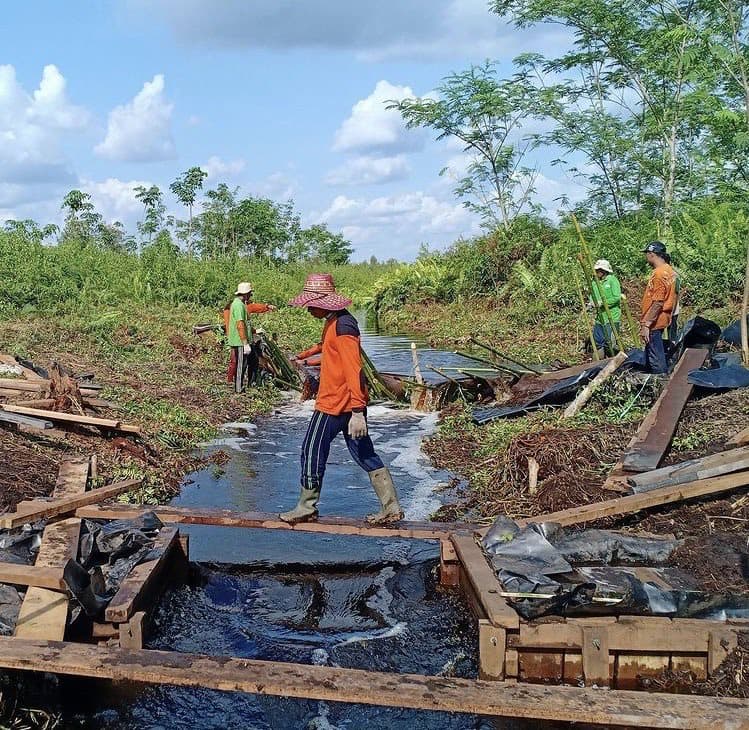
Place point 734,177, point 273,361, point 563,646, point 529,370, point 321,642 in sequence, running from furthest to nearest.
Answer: point 734,177
point 273,361
point 529,370
point 321,642
point 563,646

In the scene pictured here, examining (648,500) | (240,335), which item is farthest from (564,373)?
(240,335)

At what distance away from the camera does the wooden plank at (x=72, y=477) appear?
6.27 m

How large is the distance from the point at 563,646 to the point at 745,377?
5049 mm

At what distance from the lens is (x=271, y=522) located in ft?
18.4

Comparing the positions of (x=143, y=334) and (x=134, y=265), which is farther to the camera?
(x=134, y=265)

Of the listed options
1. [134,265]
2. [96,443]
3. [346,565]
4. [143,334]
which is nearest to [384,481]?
[346,565]

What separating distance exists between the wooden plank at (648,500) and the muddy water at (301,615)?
3.20ft

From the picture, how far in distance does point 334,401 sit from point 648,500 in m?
2.33

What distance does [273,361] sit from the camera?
1365cm

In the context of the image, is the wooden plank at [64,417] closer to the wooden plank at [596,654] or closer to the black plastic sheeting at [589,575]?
the black plastic sheeting at [589,575]

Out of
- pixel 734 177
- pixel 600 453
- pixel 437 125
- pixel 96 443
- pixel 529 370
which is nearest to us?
pixel 600 453

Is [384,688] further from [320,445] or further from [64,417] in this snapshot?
[64,417]

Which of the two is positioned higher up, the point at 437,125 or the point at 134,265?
the point at 437,125

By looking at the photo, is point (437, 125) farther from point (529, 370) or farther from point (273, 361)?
point (529, 370)
